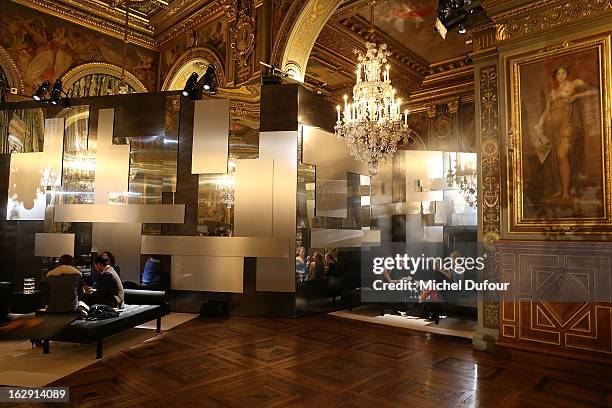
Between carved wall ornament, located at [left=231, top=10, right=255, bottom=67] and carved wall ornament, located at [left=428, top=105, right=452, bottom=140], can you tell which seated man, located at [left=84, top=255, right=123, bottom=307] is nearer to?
carved wall ornament, located at [left=231, top=10, right=255, bottom=67]

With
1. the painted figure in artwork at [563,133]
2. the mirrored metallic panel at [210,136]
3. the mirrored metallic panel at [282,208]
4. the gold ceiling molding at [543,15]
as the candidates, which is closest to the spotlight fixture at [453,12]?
the gold ceiling molding at [543,15]

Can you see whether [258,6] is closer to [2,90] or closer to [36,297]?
[2,90]

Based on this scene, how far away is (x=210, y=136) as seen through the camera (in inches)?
274

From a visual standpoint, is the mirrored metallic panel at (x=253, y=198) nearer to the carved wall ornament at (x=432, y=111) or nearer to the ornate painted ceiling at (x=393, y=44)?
the ornate painted ceiling at (x=393, y=44)

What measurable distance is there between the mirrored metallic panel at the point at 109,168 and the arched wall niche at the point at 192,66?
2309 millimetres

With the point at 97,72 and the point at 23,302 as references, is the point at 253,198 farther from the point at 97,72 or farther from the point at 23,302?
the point at 97,72

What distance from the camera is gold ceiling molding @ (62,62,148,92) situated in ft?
27.3

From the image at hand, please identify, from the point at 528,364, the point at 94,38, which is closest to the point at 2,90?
the point at 94,38

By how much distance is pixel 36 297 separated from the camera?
6598 mm

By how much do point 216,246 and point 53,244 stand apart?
3098 millimetres

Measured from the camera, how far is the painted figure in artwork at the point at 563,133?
4.20 metres

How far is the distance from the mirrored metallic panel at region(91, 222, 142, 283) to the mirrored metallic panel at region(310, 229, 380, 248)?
9.96ft

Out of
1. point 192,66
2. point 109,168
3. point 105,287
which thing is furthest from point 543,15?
point 192,66

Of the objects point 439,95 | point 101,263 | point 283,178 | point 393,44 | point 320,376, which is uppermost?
point 393,44
